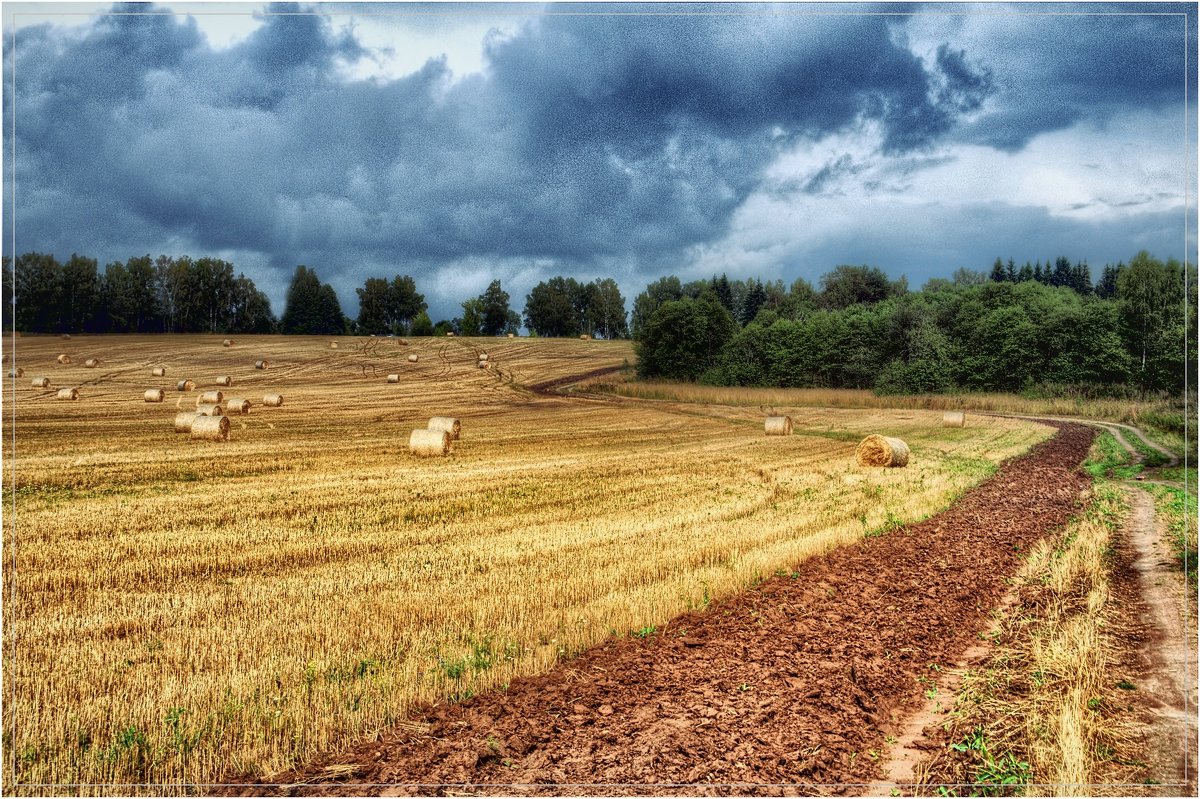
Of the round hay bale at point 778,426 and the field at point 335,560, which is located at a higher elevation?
the round hay bale at point 778,426

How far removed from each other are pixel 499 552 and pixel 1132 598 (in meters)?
8.91

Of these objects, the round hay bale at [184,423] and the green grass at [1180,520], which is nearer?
the green grass at [1180,520]

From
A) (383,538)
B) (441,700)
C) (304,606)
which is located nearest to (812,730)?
(441,700)

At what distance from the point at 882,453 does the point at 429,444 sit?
1517 centimetres

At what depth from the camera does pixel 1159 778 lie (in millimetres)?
5355

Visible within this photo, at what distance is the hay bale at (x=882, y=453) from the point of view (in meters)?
24.0

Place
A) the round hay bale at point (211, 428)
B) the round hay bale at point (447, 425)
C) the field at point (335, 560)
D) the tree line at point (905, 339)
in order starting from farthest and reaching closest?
the tree line at point (905, 339)
the round hay bale at point (447, 425)
the round hay bale at point (211, 428)
the field at point (335, 560)

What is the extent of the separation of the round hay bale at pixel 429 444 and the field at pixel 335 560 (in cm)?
87

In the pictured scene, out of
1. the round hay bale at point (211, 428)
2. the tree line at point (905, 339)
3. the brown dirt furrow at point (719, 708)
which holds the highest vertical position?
the tree line at point (905, 339)

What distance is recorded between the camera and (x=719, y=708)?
6.66 metres

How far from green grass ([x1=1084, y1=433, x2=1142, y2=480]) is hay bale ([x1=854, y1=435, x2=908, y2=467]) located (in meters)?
5.14

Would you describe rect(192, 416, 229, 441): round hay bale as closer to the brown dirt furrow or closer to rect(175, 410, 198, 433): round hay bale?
rect(175, 410, 198, 433): round hay bale

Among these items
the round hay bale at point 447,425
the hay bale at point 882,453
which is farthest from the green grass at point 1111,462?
the round hay bale at point 447,425

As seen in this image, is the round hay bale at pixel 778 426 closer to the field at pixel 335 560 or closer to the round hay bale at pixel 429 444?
the field at pixel 335 560
